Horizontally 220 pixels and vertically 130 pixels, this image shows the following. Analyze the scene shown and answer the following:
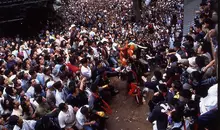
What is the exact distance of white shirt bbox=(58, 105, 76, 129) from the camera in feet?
23.2

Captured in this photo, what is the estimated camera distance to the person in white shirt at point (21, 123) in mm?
6770

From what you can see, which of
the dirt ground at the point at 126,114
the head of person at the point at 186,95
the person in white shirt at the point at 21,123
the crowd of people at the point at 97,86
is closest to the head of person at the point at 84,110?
the crowd of people at the point at 97,86

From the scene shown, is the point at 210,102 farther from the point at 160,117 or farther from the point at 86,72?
the point at 86,72

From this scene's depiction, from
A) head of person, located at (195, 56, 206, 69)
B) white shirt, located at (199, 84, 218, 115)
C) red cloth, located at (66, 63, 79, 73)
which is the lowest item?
red cloth, located at (66, 63, 79, 73)

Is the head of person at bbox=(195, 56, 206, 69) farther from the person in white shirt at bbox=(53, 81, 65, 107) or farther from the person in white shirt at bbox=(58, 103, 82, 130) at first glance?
the person in white shirt at bbox=(53, 81, 65, 107)

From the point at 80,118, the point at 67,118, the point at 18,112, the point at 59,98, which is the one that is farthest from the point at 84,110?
the point at 18,112

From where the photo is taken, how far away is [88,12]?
32.2 meters

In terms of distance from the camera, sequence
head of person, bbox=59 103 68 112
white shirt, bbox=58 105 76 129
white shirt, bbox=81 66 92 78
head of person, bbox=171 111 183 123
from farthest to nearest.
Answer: white shirt, bbox=81 66 92 78, white shirt, bbox=58 105 76 129, head of person, bbox=59 103 68 112, head of person, bbox=171 111 183 123

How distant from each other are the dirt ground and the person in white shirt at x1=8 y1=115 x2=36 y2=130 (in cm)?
260

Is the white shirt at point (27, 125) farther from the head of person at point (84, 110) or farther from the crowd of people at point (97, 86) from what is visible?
the head of person at point (84, 110)

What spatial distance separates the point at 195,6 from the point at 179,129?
11563mm

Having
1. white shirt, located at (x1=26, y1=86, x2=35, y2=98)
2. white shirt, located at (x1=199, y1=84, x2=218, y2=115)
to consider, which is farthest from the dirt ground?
white shirt, located at (x1=199, y1=84, x2=218, y2=115)

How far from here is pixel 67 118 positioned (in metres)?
7.12

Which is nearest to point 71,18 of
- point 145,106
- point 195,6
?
point 195,6
